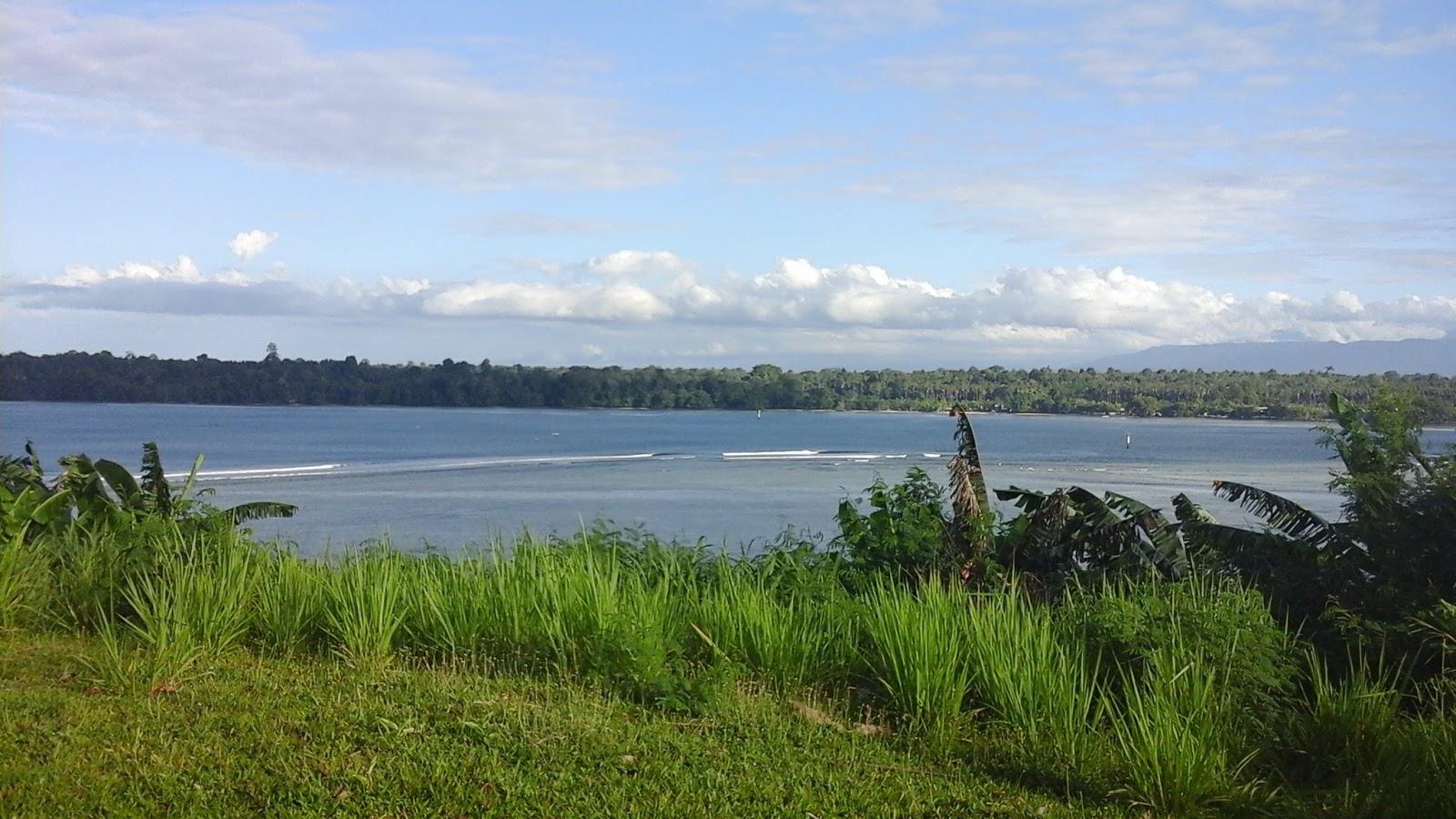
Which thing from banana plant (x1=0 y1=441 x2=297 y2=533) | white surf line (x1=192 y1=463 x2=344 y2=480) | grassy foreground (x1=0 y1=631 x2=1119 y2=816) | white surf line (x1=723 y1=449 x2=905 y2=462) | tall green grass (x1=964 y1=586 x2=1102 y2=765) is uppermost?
banana plant (x1=0 y1=441 x2=297 y2=533)

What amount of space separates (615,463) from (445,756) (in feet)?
165

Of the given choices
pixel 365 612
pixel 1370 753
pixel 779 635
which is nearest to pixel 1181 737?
pixel 1370 753

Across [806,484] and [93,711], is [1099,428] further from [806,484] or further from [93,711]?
[93,711]

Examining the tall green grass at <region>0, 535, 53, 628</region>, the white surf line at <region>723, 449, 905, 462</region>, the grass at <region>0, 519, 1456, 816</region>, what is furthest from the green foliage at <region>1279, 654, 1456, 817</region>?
the white surf line at <region>723, 449, 905, 462</region>

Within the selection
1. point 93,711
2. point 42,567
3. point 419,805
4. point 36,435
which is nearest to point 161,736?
point 93,711

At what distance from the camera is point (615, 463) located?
5597 centimetres

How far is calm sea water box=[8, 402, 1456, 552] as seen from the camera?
3055 cm

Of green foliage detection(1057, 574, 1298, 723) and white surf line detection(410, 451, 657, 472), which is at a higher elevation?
green foliage detection(1057, 574, 1298, 723)

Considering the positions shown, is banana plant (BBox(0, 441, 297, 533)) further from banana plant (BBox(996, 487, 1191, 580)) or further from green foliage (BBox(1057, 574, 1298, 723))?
green foliage (BBox(1057, 574, 1298, 723))

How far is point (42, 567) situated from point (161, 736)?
14.5 ft

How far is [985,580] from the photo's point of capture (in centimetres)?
1124

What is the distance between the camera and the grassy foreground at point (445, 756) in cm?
525

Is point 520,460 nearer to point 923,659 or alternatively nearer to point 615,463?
point 615,463

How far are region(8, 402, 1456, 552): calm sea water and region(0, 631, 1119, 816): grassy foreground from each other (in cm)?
551
